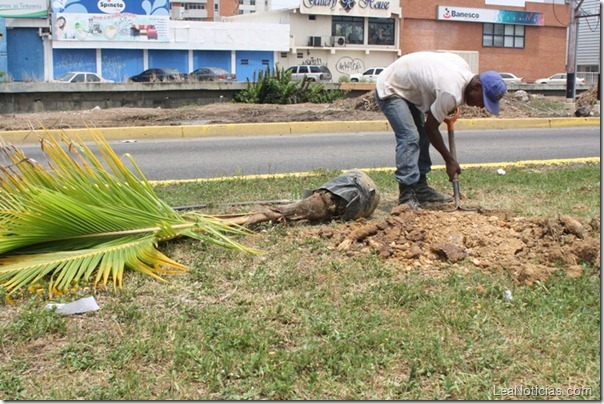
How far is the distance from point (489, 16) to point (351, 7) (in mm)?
12153

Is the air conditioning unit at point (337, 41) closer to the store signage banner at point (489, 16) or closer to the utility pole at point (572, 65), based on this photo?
the store signage banner at point (489, 16)

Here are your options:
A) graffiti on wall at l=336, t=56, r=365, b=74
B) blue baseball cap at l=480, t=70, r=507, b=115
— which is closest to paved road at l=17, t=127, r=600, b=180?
blue baseball cap at l=480, t=70, r=507, b=115

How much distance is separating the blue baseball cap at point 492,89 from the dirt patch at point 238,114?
9.62m

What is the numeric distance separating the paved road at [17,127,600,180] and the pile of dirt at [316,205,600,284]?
377cm

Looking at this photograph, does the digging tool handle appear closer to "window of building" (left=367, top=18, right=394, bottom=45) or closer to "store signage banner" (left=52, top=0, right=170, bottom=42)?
"store signage banner" (left=52, top=0, right=170, bottom=42)

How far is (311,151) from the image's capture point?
11.2 metres

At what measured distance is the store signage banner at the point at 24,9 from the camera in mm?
40312

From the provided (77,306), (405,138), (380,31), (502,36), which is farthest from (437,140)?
(502,36)

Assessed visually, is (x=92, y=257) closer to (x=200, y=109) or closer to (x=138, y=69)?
(x=200, y=109)

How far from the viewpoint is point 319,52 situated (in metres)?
51.4

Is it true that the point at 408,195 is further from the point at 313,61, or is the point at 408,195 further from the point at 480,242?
the point at 313,61

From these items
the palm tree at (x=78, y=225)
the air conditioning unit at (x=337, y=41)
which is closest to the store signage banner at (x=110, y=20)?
the air conditioning unit at (x=337, y=41)

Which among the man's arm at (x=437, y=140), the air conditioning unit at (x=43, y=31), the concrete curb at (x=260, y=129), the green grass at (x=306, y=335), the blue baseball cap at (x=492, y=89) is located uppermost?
the air conditioning unit at (x=43, y=31)

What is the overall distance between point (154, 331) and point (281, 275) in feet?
3.32
